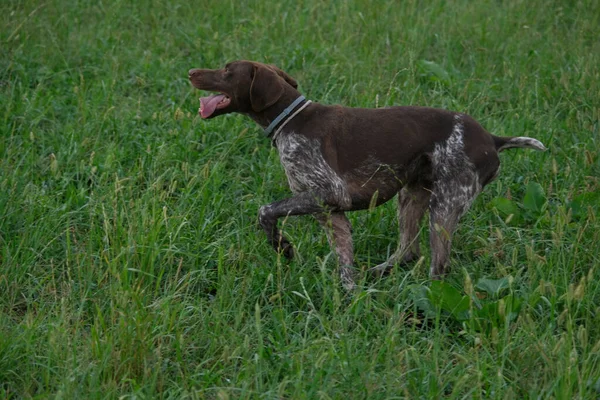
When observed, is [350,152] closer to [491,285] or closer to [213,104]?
[213,104]

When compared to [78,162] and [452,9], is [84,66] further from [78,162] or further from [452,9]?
[452,9]

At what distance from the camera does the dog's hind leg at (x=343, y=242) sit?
18.0 feet

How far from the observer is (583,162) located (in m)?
6.89

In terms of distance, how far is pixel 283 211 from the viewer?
5.48m

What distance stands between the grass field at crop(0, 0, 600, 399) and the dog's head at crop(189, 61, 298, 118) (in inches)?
20.5

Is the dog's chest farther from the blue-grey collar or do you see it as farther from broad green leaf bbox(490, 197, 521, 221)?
broad green leaf bbox(490, 197, 521, 221)

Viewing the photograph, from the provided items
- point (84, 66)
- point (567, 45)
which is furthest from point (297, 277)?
point (567, 45)

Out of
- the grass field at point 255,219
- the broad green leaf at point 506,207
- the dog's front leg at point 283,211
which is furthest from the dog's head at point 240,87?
the broad green leaf at point 506,207

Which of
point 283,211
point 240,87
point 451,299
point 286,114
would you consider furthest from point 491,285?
point 240,87

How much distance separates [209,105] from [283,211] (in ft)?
2.78

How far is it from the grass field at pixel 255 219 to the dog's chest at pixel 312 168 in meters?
0.45

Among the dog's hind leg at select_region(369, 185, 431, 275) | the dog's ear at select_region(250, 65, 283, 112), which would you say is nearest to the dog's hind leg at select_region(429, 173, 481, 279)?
the dog's hind leg at select_region(369, 185, 431, 275)

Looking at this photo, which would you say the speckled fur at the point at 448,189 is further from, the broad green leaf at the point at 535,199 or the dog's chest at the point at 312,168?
the broad green leaf at the point at 535,199

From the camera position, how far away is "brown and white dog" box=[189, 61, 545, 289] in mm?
5523
